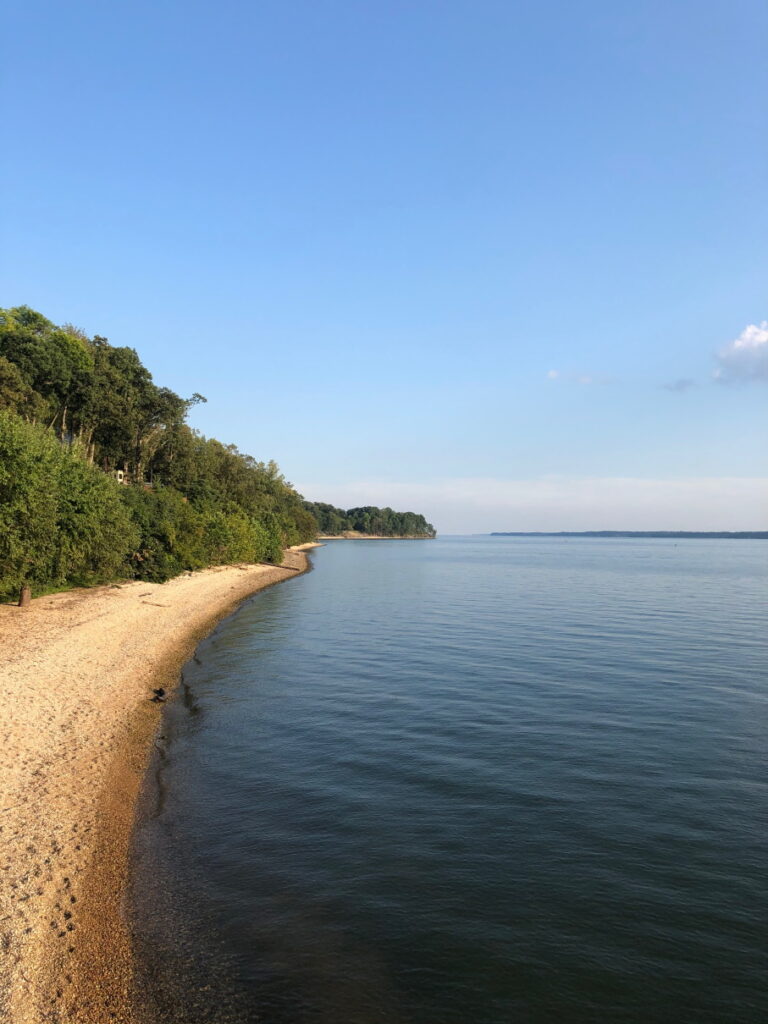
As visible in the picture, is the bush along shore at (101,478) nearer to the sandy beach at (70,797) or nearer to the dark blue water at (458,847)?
the sandy beach at (70,797)

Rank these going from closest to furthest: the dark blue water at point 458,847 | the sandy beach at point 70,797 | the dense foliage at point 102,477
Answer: the sandy beach at point 70,797
the dark blue water at point 458,847
the dense foliage at point 102,477

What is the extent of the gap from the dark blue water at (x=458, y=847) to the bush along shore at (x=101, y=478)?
13042 millimetres

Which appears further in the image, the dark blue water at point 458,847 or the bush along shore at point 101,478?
the bush along shore at point 101,478

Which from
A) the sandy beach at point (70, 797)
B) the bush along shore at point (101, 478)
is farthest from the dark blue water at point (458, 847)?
the bush along shore at point (101, 478)

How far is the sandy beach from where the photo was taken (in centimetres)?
978

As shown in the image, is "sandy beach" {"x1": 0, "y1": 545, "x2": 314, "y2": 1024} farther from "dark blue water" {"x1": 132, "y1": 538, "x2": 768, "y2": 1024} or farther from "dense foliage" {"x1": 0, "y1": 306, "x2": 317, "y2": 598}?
"dense foliage" {"x1": 0, "y1": 306, "x2": 317, "y2": 598}

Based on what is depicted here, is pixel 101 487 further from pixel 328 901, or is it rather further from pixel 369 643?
pixel 328 901

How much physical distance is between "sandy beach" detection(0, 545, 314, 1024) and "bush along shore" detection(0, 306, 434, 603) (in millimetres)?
5176

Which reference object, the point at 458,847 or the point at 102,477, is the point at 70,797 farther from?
the point at 102,477

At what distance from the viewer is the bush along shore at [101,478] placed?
108ft

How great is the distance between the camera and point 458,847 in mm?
14516

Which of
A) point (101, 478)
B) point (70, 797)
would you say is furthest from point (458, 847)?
point (101, 478)

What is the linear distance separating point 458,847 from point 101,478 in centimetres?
3932

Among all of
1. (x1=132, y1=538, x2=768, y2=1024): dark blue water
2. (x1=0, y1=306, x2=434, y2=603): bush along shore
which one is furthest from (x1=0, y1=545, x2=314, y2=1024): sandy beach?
(x1=0, y1=306, x2=434, y2=603): bush along shore
